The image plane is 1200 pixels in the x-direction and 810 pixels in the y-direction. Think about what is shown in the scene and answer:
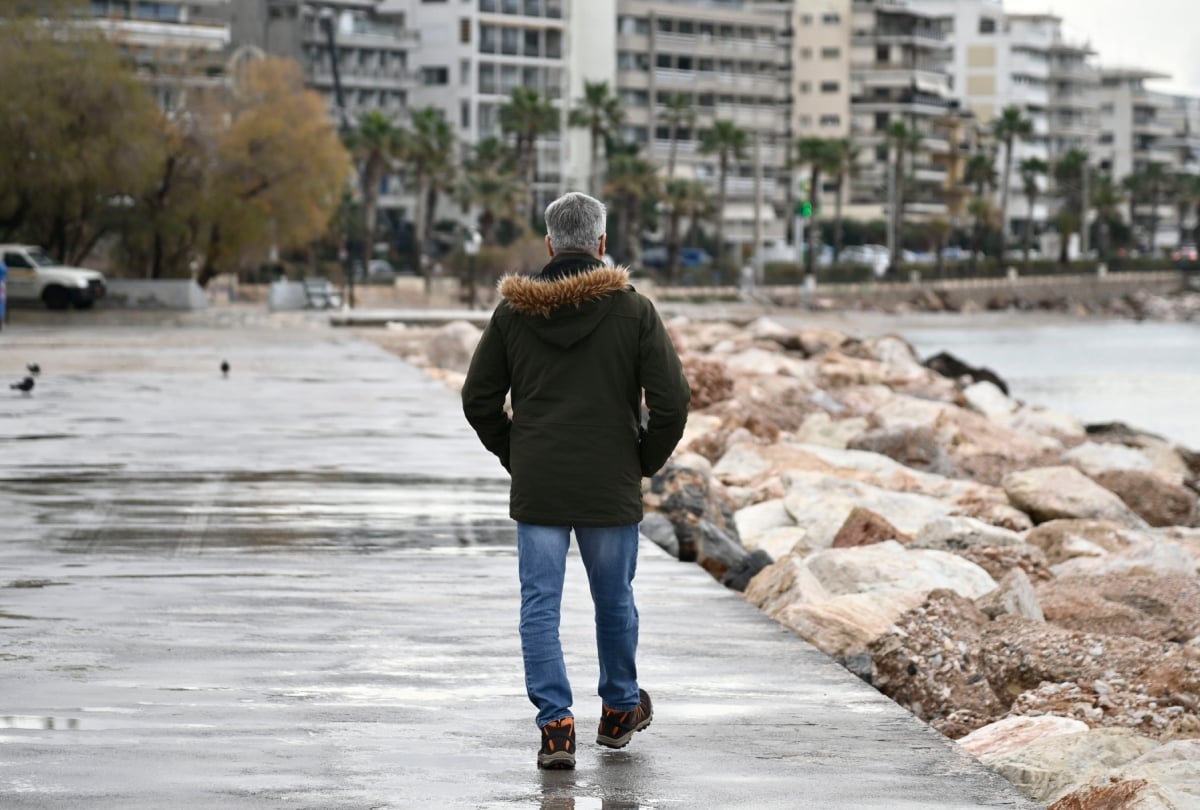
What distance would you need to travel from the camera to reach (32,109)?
4853 centimetres

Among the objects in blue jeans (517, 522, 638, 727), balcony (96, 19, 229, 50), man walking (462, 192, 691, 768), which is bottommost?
blue jeans (517, 522, 638, 727)

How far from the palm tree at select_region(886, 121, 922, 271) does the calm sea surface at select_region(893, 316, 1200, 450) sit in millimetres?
13679

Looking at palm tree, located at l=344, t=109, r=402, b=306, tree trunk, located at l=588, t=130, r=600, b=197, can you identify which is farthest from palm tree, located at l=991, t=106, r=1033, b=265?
palm tree, located at l=344, t=109, r=402, b=306

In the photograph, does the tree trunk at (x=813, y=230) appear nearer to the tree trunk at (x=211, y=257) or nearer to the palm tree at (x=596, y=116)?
the palm tree at (x=596, y=116)

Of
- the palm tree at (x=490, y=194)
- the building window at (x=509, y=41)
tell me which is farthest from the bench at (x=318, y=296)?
the building window at (x=509, y=41)

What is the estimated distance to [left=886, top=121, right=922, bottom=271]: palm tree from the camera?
120075 mm

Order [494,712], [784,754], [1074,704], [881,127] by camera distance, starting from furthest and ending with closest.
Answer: [881,127], [1074,704], [494,712], [784,754]

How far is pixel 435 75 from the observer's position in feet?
368

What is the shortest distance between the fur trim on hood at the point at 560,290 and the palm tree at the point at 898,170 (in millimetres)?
111824

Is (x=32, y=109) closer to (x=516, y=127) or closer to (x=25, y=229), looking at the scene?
(x=25, y=229)

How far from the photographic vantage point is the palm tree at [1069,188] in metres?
147

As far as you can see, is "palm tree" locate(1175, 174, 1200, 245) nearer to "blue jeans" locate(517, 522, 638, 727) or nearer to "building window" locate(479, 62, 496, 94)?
"building window" locate(479, 62, 496, 94)

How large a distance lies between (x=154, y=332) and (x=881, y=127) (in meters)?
104

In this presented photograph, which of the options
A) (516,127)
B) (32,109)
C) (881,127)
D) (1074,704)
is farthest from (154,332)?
(881,127)
